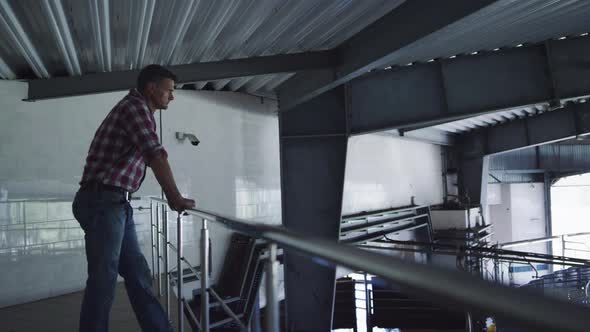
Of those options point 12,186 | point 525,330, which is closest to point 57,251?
point 12,186

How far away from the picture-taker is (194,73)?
20.0ft

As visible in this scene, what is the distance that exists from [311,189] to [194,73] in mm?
3768

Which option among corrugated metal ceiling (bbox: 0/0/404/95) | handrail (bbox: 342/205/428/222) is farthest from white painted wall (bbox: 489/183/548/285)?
corrugated metal ceiling (bbox: 0/0/404/95)

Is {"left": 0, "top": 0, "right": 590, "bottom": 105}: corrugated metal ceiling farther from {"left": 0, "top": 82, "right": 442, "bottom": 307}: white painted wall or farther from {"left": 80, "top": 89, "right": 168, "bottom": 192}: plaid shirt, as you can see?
{"left": 80, "top": 89, "right": 168, "bottom": 192}: plaid shirt

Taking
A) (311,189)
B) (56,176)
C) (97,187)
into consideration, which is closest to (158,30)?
(56,176)

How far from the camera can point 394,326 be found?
11.3 metres

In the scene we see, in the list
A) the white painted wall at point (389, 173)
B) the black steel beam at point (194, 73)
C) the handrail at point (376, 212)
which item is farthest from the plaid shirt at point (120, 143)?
the white painted wall at point (389, 173)

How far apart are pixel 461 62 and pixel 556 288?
4717 millimetres

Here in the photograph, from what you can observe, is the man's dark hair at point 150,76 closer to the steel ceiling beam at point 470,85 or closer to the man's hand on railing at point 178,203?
the man's hand on railing at point 178,203

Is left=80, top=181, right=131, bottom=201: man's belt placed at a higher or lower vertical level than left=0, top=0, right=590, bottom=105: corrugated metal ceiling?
lower

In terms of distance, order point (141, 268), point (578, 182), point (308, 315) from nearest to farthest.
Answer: point (141, 268) < point (308, 315) < point (578, 182)

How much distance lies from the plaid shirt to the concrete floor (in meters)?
1.99

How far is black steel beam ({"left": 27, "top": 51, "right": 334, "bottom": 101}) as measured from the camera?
548 cm

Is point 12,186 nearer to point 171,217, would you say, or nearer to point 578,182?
point 171,217
